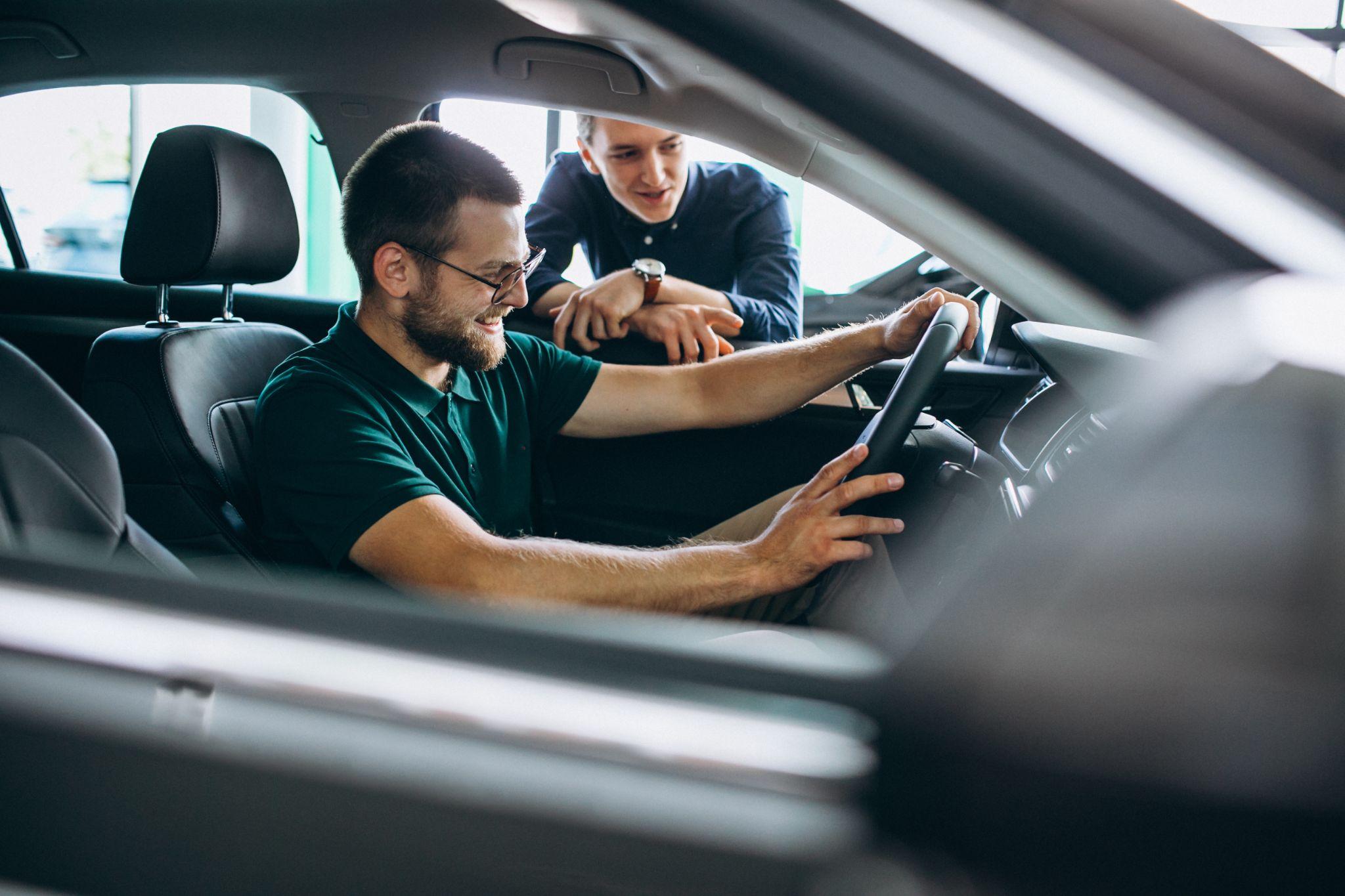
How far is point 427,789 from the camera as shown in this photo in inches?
24.3

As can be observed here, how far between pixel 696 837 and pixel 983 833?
0.16m

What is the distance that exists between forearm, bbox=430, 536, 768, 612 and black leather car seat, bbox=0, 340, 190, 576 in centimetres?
37

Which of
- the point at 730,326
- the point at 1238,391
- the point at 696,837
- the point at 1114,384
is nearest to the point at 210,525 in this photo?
the point at 730,326

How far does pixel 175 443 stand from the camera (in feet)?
5.19

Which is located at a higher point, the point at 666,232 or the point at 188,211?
the point at 666,232

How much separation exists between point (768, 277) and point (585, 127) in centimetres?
60

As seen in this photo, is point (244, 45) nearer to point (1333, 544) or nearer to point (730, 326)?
point (730, 326)

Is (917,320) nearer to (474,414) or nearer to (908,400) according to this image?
(908,400)

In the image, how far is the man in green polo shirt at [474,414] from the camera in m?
1.35

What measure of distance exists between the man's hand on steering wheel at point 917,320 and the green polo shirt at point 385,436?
577 mm

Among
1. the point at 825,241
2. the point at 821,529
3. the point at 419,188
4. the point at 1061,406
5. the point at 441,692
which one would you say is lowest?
the point at 441,692

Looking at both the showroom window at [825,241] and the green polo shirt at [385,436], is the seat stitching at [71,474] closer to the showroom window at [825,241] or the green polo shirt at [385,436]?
the green polo shirt at [385,436]

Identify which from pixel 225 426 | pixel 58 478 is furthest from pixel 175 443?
pixel 58 478

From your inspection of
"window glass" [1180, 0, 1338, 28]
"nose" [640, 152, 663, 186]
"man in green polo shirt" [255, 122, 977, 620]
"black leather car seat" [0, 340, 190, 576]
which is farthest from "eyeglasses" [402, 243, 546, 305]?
"window glass" [1180, 0, 1338, 28]
